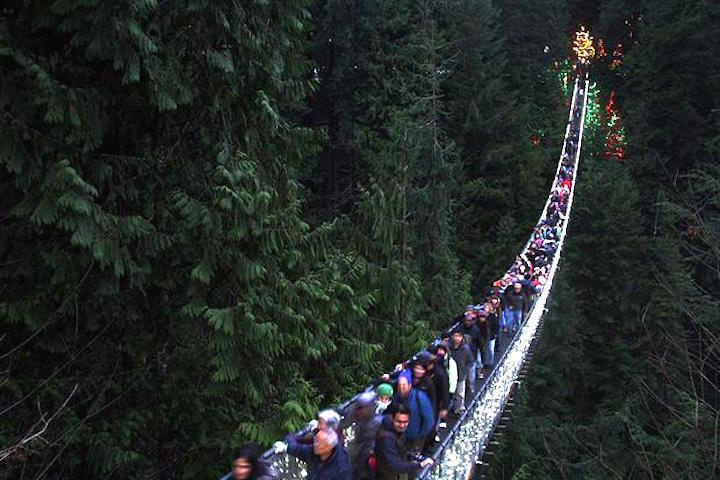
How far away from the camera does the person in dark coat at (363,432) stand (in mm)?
5750

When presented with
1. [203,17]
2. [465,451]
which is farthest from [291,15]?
[465,451]

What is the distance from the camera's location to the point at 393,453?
5492mm

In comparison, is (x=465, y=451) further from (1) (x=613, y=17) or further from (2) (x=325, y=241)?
(1) (x=613, y=17)

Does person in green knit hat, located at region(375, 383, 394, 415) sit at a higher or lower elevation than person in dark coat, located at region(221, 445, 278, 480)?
lower

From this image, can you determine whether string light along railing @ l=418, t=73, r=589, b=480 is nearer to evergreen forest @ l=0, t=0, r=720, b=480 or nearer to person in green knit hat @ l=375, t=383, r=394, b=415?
person in green knit hat @ l=375, t=383, r=394, b=415

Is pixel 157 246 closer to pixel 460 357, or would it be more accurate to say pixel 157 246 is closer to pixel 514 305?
pixel 460 357

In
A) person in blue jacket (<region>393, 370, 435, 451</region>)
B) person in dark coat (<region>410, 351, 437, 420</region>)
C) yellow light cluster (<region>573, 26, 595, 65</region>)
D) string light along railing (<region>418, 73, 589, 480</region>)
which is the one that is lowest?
string light along railing (<region>418, 73, 589, 480</region>)

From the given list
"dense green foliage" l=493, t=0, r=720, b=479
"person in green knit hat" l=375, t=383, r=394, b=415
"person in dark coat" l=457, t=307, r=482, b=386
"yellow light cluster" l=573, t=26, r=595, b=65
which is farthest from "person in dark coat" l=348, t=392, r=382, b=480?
"yellow light cluster" l=573, t=26, r=595, b=65

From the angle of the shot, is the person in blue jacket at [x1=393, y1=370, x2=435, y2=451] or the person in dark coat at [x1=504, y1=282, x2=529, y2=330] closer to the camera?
the person in blue jacket at [x1=393, y1=370, x2=435, y2=451]

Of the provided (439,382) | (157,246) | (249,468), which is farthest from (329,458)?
(157,246)

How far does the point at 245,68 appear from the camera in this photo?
8.41 meters

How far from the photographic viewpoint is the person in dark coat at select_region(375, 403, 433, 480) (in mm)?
5441

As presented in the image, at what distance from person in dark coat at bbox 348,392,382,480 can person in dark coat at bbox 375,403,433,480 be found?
20 centimetres

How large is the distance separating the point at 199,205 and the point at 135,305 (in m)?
1.44
